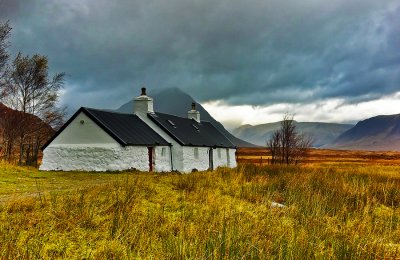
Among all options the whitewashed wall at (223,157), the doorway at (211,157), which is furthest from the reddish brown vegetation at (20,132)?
the whitewashed wall at (223,157)

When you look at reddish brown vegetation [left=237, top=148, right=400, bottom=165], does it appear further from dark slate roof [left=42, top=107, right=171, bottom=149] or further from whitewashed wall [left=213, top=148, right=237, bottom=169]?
dark slate roof [left=42, top=107, right=171, bottom=149]

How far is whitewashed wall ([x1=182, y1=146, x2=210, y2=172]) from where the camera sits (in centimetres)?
3534

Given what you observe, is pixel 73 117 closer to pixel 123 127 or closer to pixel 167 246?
pixel 123 127

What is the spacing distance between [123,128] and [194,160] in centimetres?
858

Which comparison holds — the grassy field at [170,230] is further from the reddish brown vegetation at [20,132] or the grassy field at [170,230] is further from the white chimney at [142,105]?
the white chimney at [142,105]

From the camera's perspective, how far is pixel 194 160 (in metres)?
37.4

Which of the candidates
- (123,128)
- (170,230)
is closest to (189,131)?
(123,128)

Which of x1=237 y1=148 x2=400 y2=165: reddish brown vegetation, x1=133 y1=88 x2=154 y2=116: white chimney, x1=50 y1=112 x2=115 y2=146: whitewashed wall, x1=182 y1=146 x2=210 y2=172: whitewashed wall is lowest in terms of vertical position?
x1=237 y1=148 x2=400 y2=165: reddish brown vegetation

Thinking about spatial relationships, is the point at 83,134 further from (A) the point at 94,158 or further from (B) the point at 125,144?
(B) the point at 125,144

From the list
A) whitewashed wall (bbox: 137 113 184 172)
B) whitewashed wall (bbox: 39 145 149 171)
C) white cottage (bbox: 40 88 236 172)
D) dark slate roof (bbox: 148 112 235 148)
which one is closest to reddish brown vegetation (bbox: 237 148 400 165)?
dark slate roof (bbox: 148 112 235 148)

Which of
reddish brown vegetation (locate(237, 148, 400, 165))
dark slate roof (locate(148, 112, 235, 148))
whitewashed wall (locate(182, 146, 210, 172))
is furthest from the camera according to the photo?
reddish brown vegetation (locate(237, 148, 400, 165))

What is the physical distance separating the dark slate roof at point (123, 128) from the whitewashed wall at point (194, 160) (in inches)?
86.6

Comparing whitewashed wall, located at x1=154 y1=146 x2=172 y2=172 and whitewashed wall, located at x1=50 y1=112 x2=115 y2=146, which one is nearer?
whitewashed wall, located at x1=50 y1=112 x2=115 y2=146

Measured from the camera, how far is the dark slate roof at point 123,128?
29.3 m
